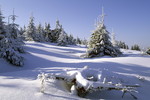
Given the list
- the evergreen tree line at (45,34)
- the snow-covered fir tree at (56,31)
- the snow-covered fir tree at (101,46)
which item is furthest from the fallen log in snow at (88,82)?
the snow-covered fir tree at (56,31)

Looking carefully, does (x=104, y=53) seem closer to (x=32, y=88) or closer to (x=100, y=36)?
(x=100, y=36)

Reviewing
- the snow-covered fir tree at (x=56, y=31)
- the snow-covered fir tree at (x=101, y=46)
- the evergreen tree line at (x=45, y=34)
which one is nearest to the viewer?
the snow-covered fir tree at (x=101, y=46)

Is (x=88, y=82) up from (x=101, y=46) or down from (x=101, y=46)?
down

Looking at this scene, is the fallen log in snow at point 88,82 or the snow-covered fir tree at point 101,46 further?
the snow-covered fir tree at point 101,46

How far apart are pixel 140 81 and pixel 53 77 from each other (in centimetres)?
315

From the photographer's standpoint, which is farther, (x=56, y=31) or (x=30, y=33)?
(x=56, y=31)

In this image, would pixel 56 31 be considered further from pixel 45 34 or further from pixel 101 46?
pixel 101 46

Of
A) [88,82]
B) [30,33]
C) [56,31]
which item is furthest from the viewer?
[56,31]

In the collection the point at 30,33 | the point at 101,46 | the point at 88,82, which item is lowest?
the point at 88,82

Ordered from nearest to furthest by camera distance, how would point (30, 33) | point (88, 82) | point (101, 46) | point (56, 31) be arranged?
point (88, 82) < point (101, 46) < point (30, 33) < point (56, 31)

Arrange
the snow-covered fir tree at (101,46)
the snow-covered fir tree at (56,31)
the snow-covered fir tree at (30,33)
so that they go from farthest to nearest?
the snow-covered fir tree at (56,31)
the snow-covered fir tree at (30,33)
the snow-covered fir tree at (101,46)

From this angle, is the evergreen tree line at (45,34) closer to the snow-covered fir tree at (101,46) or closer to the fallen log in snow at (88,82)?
the snow-covered fir tree at (101,46)

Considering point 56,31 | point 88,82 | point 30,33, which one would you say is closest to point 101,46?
point 88,82

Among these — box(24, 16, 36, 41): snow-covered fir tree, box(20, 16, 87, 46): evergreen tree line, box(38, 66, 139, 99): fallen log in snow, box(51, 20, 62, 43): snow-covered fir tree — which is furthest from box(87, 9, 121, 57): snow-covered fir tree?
box(51, 20, 62, 43): snow-covered fir tree
